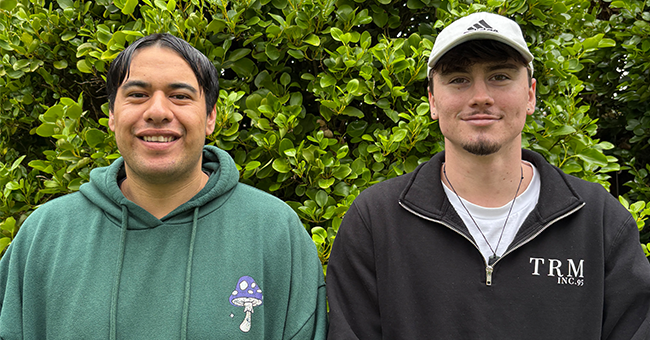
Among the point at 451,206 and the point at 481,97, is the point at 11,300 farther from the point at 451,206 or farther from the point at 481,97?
the point at 481,97

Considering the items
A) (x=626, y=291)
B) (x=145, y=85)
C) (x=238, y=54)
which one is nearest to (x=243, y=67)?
(x=238, y=54)

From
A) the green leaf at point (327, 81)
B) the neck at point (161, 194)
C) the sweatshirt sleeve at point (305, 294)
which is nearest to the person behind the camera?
the sweatshirt sleeve at point (305, 294)

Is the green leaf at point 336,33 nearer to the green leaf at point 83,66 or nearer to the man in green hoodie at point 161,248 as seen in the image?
the man in green hoodie at point 161,248

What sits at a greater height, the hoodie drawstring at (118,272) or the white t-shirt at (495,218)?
the white t-shirt at (495,218)

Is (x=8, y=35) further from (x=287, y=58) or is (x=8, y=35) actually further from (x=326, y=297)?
(x=326, y=297)

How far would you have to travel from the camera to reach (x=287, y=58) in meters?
2.80

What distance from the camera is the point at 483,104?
199 cm

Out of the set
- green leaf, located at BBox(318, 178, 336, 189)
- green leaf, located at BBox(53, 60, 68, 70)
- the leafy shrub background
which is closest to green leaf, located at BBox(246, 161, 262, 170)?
the leafy shrub background

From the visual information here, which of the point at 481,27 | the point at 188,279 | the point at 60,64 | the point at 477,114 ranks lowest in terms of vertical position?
the point at 188,279

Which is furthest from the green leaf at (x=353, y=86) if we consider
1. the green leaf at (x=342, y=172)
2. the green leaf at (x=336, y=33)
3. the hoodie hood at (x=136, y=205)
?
the hoodie hood at (x=136, y=205)

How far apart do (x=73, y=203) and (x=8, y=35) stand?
1339mm

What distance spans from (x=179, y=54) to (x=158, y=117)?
30 centimetres

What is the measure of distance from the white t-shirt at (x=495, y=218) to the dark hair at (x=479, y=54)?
50cm

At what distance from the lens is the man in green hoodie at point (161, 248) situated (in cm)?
200
